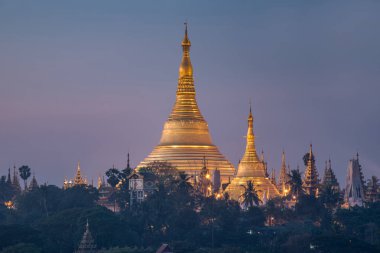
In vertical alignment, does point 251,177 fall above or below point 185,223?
above

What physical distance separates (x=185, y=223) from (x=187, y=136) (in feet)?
113

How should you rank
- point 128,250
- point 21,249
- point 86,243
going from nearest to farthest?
point 21,249, point 86,243, point 128,250

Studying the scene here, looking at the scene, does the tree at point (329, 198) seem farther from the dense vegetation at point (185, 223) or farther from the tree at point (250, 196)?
the tree at point (250, 196)

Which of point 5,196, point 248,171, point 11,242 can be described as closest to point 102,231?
point 11,242

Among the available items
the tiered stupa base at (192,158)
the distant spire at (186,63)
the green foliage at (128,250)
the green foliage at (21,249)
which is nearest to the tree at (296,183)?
the tiered stupa base at (192,158)

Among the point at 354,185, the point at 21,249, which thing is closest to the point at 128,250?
the point at 21,249

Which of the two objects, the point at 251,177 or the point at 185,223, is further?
the point at 251,177

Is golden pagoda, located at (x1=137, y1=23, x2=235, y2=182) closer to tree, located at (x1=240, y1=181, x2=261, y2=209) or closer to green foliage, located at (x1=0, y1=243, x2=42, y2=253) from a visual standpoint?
tree, located at (x1=240, y1=181, x2=261, y2=209)

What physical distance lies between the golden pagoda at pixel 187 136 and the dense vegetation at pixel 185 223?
970 cm

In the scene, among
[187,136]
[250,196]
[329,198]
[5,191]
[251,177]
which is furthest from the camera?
[5,191]

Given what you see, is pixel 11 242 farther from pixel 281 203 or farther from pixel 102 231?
pixel 281 203

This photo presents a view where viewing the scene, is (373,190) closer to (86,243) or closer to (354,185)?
(354,185)

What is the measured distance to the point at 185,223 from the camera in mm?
152125

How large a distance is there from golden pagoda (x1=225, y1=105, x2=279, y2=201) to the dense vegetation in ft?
15.2
